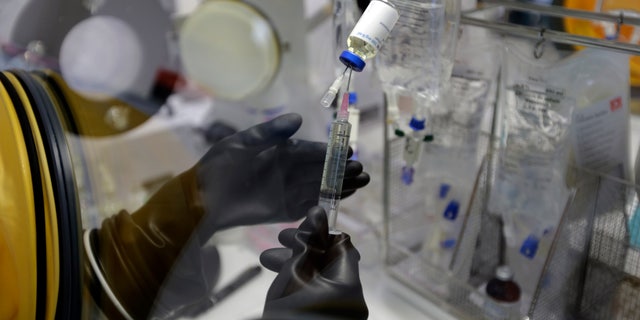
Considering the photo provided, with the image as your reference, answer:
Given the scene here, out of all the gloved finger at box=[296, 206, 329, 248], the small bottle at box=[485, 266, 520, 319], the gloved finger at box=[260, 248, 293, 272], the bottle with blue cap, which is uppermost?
the bottle with blue cap

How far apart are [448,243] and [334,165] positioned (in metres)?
0.38

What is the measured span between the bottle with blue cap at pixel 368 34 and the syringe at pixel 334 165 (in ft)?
0.14

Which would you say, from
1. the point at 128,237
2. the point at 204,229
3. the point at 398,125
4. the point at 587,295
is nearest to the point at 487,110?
the point at 398,125

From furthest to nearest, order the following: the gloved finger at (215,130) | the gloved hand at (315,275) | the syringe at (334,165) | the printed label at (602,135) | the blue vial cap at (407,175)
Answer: the gloved finger at (215,130) → the blue vial cap at (407,175) → the printed label at (602,135) → the syringe at (334,165) → the gloved hand at (315,275)

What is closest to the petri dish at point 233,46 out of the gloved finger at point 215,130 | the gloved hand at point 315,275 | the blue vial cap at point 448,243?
the gloved finger at point 215,130

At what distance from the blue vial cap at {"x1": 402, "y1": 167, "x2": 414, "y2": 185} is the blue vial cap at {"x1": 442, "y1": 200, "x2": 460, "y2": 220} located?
0.08 meters

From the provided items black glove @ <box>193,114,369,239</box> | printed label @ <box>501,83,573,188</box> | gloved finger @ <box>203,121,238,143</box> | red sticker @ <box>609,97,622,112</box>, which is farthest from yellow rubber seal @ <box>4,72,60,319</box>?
red sticker @ <box>609,97,622,112</box>

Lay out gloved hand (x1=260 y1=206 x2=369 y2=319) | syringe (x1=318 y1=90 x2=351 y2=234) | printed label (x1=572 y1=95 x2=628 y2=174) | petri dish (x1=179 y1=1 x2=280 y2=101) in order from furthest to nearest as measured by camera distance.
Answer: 1. petri dish (x1=179 y1=1 x2=280 y2=101)
2. printed label (x1=572 y1=95 x2=628 y2=174)
3. syringe (x1=318 y1=90 x2=351 y2=234)
4. gloved hand (x1=260 y1=206 x2=369 y2=319)

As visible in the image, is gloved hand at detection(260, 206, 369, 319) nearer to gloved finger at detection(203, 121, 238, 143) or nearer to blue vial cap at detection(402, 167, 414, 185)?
blue vial cap at detection(402, 167, 414, 185)

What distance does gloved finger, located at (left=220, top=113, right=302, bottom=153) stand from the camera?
689 millimetres

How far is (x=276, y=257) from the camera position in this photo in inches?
21.6

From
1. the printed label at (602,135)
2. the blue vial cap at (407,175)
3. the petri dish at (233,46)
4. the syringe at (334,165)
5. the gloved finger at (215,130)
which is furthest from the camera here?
the petri dish at (233,46)

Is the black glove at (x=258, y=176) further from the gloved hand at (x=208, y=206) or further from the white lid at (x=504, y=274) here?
the white lid at (x=504, y=274)

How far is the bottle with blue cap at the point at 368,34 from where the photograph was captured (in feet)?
1.86
